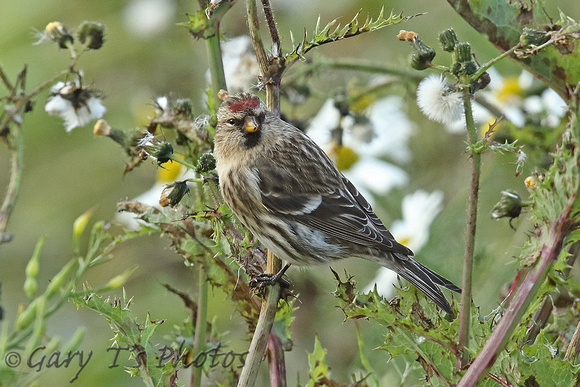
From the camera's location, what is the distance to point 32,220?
13.0 ft

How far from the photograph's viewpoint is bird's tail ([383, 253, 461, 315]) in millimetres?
2080

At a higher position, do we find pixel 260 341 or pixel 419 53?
pixel 419 53

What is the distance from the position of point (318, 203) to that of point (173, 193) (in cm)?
100

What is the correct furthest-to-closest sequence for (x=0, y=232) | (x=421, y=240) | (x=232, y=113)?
(x=421, y=240)
(x=232, y=113)
(x=0, y=232)

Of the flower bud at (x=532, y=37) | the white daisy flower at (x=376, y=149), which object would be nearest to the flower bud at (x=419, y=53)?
the flower bud at (x=532, y=37)

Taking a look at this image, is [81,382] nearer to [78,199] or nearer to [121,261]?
[121,261]

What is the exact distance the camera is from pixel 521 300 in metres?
1.50

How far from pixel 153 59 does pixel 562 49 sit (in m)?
2.71

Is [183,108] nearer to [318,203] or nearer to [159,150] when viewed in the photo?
[159,150]

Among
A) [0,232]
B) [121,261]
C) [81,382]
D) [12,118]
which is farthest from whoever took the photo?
[121,261]

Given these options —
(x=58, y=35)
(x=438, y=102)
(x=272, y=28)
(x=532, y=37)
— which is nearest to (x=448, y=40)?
(x=532, y=37)

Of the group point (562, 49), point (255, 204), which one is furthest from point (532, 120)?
point (255, 204)

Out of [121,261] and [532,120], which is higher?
[532,120]

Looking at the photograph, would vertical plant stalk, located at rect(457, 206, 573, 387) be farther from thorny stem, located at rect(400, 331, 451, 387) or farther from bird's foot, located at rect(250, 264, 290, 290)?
bird's foot, located at rect(250, 264, 290, 290)
